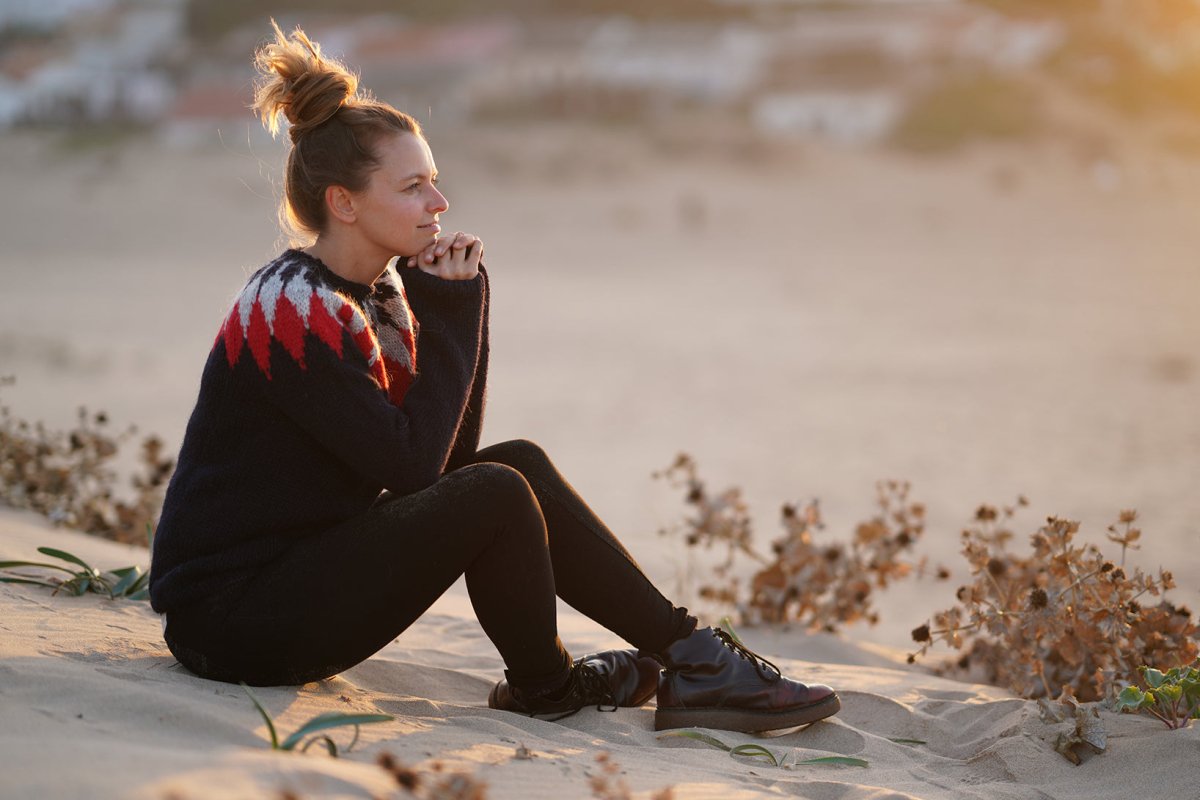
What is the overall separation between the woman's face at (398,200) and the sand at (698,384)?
997 millimetres

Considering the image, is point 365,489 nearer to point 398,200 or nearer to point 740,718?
point 398,200

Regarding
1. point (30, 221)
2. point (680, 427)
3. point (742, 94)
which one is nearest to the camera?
point (680, 427)

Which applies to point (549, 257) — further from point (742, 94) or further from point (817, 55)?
point (817, 55)

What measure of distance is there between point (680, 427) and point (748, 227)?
10.5 metres

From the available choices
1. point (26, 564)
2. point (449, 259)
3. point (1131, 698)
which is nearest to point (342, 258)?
point (449, 259)

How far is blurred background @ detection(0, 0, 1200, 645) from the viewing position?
962 centimetres

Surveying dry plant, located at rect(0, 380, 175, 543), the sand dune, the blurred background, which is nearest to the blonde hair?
the blurred background

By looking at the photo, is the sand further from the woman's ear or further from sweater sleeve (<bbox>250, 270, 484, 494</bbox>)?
the woman's ear

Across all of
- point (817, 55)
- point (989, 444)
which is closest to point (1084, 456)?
point (989, 444)

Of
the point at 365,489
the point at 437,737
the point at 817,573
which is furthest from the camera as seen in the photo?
the point at 817,573

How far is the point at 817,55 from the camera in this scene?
33812mm

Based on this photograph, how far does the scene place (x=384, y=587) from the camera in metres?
2.77

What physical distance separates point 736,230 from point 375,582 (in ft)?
58.2

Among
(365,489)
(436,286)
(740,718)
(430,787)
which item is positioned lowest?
(430,787)
